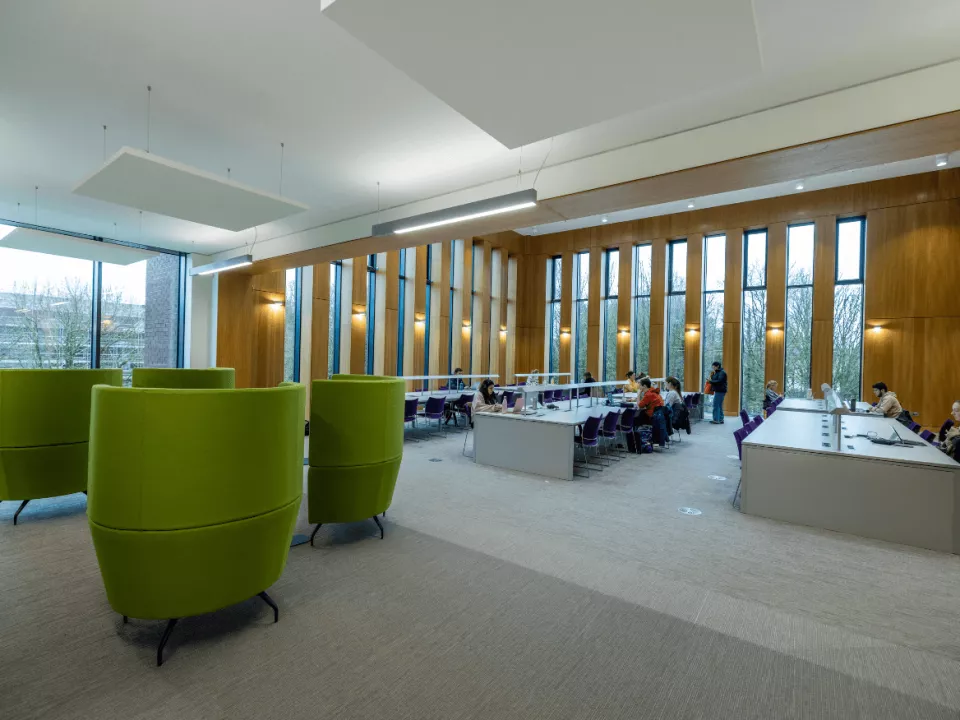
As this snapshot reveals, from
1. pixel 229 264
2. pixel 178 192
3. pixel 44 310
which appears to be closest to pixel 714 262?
pixel 229 264

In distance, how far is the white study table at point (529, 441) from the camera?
6.02m

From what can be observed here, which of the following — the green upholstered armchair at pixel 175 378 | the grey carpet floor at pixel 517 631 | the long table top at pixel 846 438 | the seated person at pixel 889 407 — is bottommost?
the grey carpet floor at pixel 517 631

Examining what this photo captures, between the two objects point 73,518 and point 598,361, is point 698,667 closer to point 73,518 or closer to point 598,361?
point 73,518

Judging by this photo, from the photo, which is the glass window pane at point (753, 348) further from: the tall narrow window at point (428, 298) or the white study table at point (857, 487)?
the tall narrow window at point (428, 298)

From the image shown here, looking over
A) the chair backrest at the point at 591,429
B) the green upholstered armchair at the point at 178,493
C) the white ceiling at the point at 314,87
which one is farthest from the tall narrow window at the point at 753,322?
the green upholstered armchair at the point at 178,493

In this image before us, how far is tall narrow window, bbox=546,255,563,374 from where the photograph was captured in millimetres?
15883

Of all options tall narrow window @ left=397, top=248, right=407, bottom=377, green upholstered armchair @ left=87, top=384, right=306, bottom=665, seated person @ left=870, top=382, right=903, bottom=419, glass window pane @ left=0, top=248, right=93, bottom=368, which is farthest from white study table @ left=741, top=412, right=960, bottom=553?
glass window pane @ left=0, top=248, right=93, bottom=368

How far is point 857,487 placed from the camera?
13.8 ft

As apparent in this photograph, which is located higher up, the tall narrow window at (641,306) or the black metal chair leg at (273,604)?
the tall narrow window at (641,306)

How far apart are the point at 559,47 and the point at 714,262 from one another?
1185 cm

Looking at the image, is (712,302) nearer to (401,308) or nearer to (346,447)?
(401,308)

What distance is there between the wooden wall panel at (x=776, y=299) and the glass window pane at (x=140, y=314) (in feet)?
45.2

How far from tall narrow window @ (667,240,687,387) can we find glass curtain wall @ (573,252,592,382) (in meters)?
2.53

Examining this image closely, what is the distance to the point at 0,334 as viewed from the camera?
27.6ft
